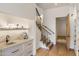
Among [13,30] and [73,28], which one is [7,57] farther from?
[73,28]

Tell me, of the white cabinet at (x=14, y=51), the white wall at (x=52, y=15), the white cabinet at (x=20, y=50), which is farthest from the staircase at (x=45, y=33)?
the white cabinet at (x=14, y=51)

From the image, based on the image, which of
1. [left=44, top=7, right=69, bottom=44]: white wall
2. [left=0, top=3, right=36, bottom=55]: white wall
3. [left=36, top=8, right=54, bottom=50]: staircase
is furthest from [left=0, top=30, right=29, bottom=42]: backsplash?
[left=44, top=7, right=69, bottom=44]: white wall

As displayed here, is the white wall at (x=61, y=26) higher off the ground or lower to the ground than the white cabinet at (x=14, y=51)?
higher

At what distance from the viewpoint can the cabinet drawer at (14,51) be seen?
182cm

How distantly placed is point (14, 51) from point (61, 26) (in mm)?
999

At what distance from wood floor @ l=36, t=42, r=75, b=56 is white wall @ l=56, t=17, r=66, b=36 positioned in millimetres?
210

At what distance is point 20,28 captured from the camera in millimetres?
2230

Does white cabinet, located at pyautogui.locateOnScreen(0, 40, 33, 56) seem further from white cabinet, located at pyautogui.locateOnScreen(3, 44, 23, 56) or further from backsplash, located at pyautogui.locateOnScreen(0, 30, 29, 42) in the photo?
backsplash, located at pyautogui.locateOnScreen(0, 30, 29, 42)

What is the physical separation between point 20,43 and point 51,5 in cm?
96

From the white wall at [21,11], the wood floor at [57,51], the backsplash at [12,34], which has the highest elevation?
the white wall at [21,11]

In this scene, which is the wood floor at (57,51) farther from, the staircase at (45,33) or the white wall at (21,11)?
the white wall at (21,11)

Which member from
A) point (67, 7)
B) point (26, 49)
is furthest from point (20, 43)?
point (67, 7)

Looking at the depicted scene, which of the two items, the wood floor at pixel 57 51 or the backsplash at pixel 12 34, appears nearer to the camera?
the wood floor at pixel 57 51

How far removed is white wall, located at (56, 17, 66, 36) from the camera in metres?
2.03
